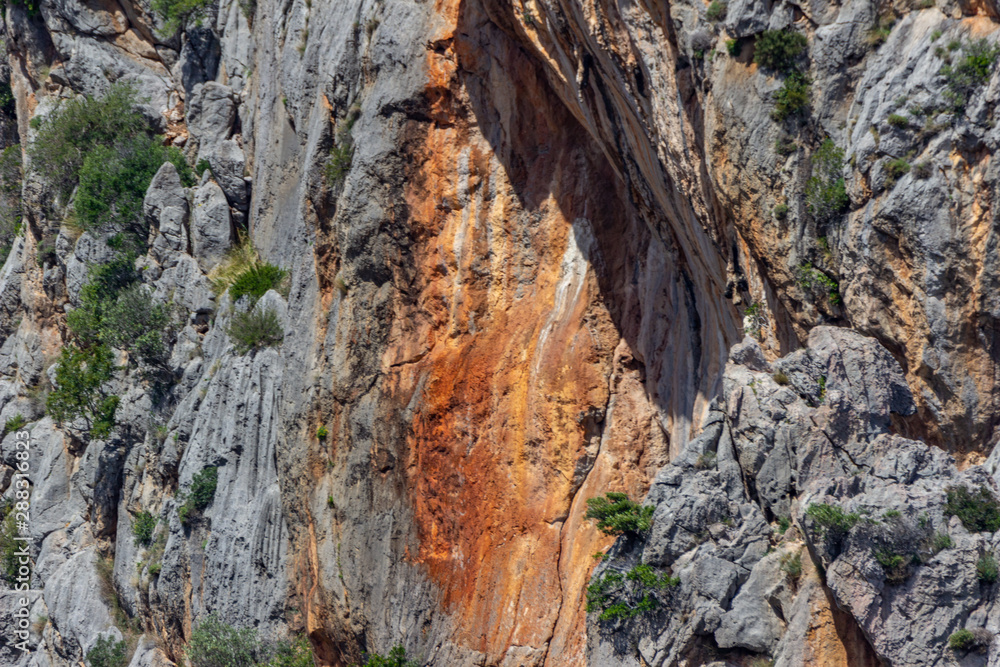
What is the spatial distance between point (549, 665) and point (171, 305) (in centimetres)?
1482

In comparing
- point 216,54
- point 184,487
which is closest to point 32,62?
point 216,54

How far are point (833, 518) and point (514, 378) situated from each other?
7756mm

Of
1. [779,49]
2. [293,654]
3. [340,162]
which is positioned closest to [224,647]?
[293,654]

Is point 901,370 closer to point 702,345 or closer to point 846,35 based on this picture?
point 846,35

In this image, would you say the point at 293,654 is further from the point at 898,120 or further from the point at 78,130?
the point at 78,130

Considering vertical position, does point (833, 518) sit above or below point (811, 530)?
above

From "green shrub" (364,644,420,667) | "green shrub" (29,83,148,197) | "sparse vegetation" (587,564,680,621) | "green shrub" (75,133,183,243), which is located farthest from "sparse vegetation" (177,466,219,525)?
"green shrub" (29,83,148,197)

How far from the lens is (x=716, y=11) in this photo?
10984 mm

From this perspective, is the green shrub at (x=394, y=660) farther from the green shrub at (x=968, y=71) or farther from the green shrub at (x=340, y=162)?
the green shrub at (x=968, y=71)

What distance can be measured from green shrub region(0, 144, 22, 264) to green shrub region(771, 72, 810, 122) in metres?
31.0

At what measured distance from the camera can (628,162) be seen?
48.5 ft

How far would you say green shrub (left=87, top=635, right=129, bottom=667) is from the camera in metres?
23.3

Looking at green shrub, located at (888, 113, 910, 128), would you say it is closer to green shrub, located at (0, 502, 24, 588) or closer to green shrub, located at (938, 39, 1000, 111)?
green shrub, located at (938, 39, 1000, 111)

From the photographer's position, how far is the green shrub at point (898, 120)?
30.9 ft
